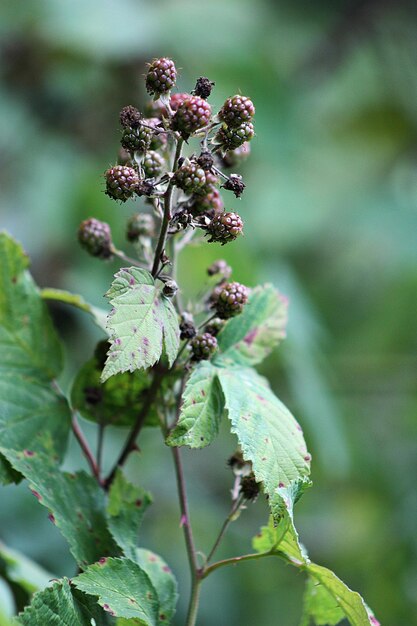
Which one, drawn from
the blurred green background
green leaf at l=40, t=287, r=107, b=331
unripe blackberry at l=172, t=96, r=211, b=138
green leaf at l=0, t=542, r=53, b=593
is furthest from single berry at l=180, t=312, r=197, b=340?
the blurred green background

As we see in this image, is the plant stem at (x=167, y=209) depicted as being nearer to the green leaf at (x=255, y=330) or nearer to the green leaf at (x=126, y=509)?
the green leaf at (x=255, y=330)

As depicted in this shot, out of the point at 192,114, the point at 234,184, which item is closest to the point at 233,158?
the point at 234,184

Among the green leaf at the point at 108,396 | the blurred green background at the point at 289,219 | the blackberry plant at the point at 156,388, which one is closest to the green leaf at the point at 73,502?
the blackberry plant at the point at 156,388

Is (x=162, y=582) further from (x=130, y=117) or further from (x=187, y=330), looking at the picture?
(x=130, y=117)

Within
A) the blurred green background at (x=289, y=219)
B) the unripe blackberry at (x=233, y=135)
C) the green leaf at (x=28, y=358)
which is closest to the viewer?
the unripe blackberry at (x=233, y=135)

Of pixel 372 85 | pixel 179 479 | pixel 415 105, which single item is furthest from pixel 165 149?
pixel 372 85

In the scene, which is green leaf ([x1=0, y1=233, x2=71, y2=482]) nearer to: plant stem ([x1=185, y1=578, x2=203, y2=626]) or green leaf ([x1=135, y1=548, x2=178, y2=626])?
green leaf ([x1=135, y1=548, x2=178, y2=626])
